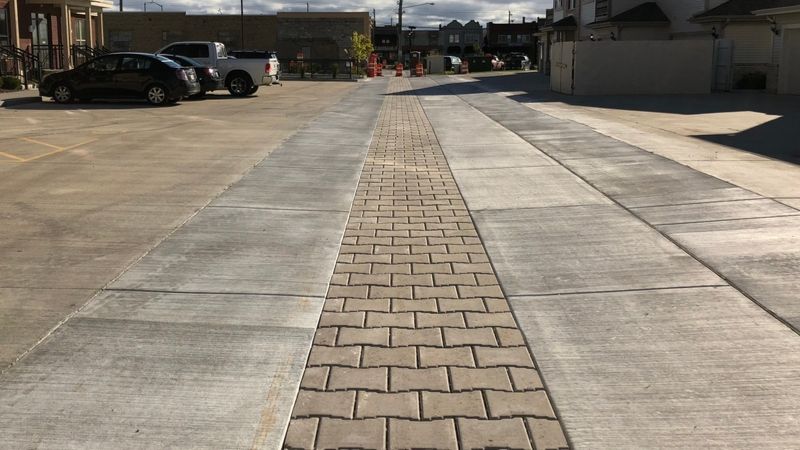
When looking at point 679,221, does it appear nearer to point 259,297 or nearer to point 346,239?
point 346,239

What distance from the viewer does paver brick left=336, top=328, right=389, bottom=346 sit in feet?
16.6

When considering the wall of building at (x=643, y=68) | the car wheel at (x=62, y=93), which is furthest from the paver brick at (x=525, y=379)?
the wall of building at (x=643, y=68)

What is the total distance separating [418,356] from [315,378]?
27.1 inches

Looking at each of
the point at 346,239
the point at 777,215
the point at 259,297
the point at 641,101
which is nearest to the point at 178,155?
the point at 346,239

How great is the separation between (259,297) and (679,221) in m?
4.57

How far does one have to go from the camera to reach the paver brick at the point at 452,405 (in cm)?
407

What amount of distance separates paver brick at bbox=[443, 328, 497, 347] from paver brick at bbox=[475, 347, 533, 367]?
4.1 inches

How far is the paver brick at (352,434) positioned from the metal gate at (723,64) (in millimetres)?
30966

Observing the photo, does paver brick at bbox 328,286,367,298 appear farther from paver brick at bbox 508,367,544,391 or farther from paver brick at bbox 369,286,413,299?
paver brick at bbox 508,367,544,391

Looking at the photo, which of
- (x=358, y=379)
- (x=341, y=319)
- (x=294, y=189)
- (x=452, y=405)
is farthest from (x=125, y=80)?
(x=452, y=405)

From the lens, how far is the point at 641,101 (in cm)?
2678

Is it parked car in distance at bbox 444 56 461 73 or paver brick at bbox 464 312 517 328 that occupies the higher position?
parked car in distance at bbox 444 56 461 73

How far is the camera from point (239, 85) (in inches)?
1197

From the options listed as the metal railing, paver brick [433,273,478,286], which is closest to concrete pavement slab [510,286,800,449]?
paver brick [433,273,478,286]
